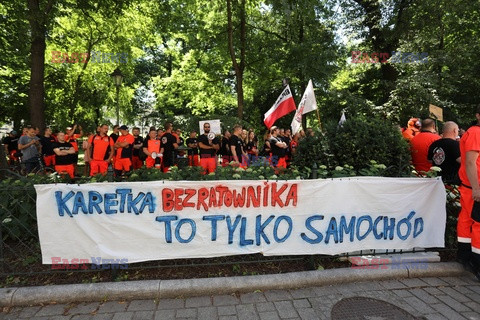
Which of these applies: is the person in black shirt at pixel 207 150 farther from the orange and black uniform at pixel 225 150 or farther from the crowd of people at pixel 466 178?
the crowd of people at pixel 466 178

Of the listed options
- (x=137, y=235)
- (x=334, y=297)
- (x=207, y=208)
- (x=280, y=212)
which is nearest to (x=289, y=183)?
(x=280, y=212)

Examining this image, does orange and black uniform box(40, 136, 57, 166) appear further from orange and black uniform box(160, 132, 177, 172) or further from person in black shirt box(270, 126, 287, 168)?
person in black shirt box(270, 126, 287, 168)

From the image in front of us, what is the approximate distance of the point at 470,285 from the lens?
12.3 ft

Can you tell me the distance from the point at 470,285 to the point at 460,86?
53.6ft

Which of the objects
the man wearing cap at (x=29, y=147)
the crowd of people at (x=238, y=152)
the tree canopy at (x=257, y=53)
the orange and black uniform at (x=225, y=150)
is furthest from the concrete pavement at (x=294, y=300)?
the tree canopy at (x=257, y=53)

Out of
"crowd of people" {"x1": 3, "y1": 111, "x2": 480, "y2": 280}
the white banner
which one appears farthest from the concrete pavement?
"crowd of people" {"x1": 3, "y1": 111, "x2": 480, "y2": 280}

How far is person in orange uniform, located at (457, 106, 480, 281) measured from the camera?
11.9 ft

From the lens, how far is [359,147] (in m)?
4.99

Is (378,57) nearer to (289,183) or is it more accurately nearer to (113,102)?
(289,183)

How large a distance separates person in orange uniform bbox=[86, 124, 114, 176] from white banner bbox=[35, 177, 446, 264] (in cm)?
484

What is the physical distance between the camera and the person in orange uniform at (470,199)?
3621mm

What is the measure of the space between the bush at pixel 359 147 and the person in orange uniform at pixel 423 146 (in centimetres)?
57

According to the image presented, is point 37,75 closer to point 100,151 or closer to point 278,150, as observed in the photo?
point 100,151

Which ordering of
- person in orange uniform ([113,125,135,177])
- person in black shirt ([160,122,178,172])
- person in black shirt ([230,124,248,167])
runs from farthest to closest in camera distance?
person in black shirt ([160,122,178,172]), person in black shirt ([230,124,248,167]), person in orange uniform ([113,125,135,177])
